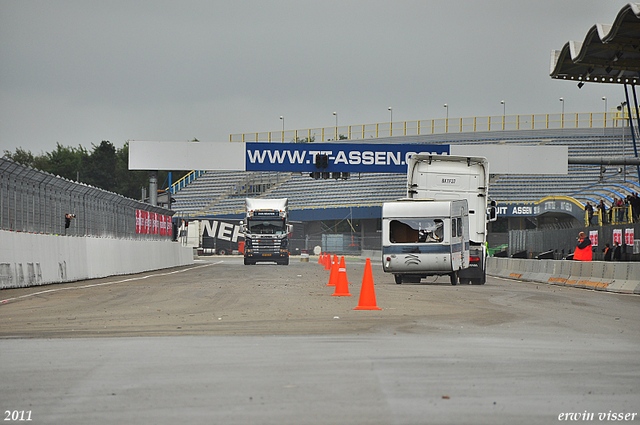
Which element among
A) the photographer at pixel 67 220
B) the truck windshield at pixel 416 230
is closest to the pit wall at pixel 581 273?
the truck windshield at pixel 416 230

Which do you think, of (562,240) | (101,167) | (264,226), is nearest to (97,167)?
(101,167)

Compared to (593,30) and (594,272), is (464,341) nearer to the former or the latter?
(594,272)

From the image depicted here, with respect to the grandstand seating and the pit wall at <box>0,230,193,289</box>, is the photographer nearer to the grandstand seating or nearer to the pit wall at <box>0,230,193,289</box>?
the pit wall at <box>0,230,193,289</box>

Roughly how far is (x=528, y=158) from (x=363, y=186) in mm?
33741

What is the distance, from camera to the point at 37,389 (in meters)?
6.59

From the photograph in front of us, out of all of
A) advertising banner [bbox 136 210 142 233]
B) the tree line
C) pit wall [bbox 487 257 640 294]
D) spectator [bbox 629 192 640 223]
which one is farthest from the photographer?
the tree line

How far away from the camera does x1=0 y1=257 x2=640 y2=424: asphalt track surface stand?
5.80m

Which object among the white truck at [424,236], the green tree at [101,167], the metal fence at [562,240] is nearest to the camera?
the white truck at [424,236]

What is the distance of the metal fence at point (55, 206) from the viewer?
2120 centimetres

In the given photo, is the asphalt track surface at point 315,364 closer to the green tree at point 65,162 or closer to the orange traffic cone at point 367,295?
the orange traffic cone at point 367,295

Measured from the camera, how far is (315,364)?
7848mm

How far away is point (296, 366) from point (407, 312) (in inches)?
253

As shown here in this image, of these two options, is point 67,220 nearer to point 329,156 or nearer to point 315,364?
point 329,156

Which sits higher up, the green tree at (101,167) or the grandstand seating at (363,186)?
the green tree at (101,167)
